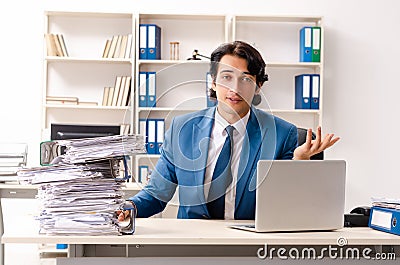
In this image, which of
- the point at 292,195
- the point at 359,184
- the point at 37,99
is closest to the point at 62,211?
the point at 292,195

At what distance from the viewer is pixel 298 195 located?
2188 millimetres

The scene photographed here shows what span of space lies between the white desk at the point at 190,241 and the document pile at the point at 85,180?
8 cm

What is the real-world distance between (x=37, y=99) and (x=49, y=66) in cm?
28

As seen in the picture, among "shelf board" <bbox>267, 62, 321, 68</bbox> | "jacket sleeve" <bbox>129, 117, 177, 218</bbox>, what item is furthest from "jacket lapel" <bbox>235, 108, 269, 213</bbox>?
"shelf board" <bbox>267, 62, 321, 68</bbox>

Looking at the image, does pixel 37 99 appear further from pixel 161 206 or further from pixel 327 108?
pixel 161 206

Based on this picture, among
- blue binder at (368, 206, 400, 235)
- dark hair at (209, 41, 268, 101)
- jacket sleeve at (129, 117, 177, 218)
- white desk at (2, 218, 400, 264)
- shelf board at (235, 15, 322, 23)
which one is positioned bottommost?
white desk at (2, 218, 400, 264)

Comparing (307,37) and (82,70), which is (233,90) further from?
(82,70)

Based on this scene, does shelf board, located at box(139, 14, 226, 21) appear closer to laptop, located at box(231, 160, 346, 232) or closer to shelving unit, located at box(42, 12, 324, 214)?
shelving unit, located at box(42, 12, 324, 214)

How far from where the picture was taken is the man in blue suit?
2.36m

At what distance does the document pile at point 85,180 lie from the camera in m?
2.08

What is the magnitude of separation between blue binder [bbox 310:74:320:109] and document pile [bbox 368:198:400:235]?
9.75 ft

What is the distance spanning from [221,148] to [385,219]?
1.96 ft

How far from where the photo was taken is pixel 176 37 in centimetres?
559

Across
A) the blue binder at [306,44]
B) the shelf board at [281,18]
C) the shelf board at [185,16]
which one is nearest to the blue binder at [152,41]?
the shelf board at [185,16]
